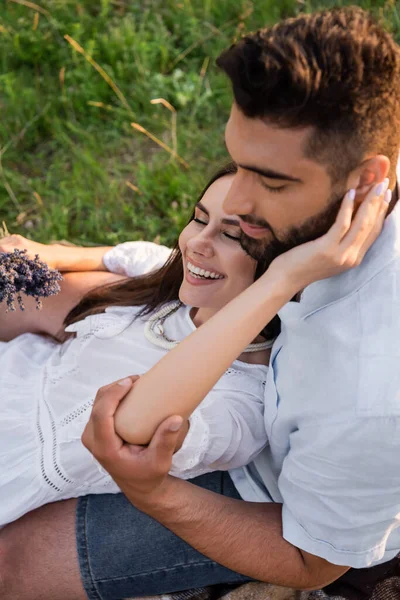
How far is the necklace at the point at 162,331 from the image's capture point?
2.86m

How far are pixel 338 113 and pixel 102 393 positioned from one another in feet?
3.54

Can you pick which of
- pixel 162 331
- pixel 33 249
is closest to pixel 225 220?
pixel 162 331

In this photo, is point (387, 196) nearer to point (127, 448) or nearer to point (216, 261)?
point (216, 261)

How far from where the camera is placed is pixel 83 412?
2867 mm

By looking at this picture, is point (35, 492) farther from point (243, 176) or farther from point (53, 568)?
point (243, 176)


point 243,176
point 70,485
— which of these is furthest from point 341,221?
point 70,485

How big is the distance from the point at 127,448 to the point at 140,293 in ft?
4.05

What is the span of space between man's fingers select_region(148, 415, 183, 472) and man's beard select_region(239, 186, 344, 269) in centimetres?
59

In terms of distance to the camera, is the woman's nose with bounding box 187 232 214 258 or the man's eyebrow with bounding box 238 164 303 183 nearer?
the man's eyebrow with bounding box 238 164 303 183

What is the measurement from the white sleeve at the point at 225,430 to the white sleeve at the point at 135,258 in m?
0.91

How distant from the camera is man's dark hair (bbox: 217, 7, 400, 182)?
187 centimetres

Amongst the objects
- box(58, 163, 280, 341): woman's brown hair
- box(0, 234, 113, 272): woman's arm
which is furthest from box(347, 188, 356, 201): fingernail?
box(0, 234, 113, 272): woman's arm

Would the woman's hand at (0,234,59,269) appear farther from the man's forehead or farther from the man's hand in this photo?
the man's forehead

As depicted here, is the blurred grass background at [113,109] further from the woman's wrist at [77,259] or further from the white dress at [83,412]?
the white dress at [83,412]
